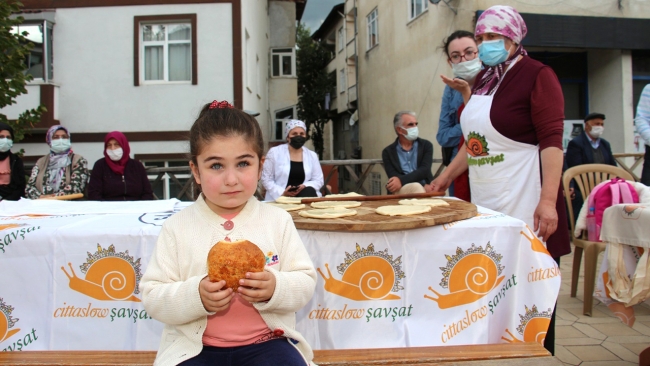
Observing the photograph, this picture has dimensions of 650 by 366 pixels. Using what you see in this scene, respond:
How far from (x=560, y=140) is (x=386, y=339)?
1271mm

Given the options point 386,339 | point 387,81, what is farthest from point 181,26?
point 386,339

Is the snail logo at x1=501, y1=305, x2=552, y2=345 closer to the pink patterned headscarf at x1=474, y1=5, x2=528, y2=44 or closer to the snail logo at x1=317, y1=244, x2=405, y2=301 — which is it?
the snail logo at x1=317, y1=244, x2=405, y2=301

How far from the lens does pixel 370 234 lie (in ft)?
6.92

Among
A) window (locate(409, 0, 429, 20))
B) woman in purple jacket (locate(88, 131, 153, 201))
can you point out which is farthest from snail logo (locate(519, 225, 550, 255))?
window (locate(409, 0, 429, 20))

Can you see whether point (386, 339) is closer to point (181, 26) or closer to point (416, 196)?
point (416, 196)

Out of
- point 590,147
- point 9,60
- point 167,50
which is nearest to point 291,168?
point 9,60

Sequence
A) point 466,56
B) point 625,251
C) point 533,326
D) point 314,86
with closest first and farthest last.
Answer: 1. point 533,326
2. point 625,251
3. point 466,56
4. point 314,86

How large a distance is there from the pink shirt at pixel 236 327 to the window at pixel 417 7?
40.4 feet

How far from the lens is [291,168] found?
5113mm

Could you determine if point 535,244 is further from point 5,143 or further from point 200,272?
point 5,143

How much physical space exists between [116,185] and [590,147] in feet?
21.5

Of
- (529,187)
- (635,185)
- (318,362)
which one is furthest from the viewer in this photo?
(635,185)

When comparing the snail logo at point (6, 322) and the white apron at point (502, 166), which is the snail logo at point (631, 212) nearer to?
the white apron at point (502, 166)

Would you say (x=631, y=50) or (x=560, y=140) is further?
(x=631, y=50)
